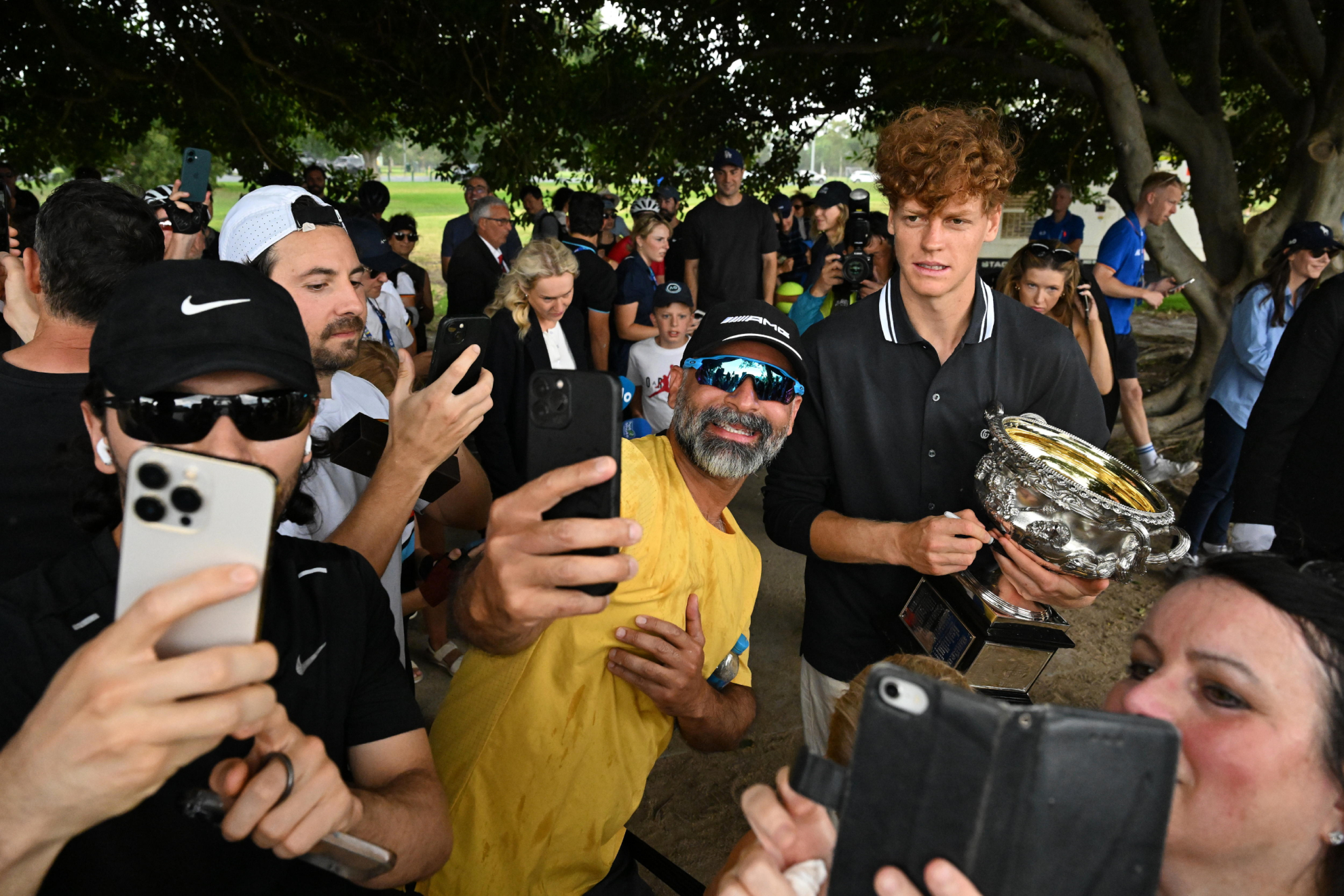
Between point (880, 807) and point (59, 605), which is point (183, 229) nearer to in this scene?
point (59, 605)

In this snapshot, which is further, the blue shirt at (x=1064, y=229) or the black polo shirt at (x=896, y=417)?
the blue shirt at (x=1064, y=229)

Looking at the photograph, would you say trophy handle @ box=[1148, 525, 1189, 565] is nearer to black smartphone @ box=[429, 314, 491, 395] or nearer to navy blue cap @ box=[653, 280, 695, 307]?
black smartphone @ box=[429, 314, 491, 395]

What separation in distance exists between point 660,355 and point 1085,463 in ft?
11.2

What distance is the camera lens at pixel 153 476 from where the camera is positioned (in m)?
0.79

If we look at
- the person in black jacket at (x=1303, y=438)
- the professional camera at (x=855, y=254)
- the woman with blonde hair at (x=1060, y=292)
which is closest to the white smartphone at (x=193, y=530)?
the person in black jacket at (x=1303, y=438)

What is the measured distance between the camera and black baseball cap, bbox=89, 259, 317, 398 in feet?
3.76

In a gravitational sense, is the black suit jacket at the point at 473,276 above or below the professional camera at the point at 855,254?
below

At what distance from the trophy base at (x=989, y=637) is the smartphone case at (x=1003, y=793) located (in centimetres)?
98

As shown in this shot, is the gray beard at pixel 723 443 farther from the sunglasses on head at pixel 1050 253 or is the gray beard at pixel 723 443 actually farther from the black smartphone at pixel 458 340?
the sunglasses on head at pixel 1050 253

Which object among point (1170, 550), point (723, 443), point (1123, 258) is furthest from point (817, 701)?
point (1123, 258)

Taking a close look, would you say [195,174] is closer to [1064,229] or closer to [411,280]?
[411,280]

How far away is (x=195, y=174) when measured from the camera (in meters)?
3.26

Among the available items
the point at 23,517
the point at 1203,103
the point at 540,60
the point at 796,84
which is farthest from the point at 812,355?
the point at 796,84

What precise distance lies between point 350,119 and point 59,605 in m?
9.50
